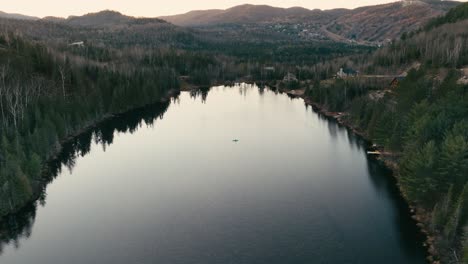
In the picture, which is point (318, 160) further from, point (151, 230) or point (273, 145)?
point (151, 230)

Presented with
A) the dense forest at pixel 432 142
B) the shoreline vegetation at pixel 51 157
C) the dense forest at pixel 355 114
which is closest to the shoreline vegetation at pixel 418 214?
the dense forest at pixel 432 142

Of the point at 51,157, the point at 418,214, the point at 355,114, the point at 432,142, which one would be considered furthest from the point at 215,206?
the point at 355,114

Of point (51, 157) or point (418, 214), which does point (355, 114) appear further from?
point (51, 157)

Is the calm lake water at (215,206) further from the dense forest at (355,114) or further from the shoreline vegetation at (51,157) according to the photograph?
the dense forest at (355,114)

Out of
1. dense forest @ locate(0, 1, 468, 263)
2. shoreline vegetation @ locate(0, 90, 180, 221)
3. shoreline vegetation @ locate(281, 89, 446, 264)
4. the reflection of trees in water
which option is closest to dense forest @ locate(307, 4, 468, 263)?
dense forest @ locate(0, 1, 468, 263)

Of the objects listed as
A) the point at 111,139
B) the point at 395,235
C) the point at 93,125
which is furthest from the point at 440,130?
the point at 93,125

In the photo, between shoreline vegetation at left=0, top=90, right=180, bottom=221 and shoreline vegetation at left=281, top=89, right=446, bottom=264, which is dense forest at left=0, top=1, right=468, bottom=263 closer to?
shoreline vegetation at left=0, top=90, right=180, bottom=221
